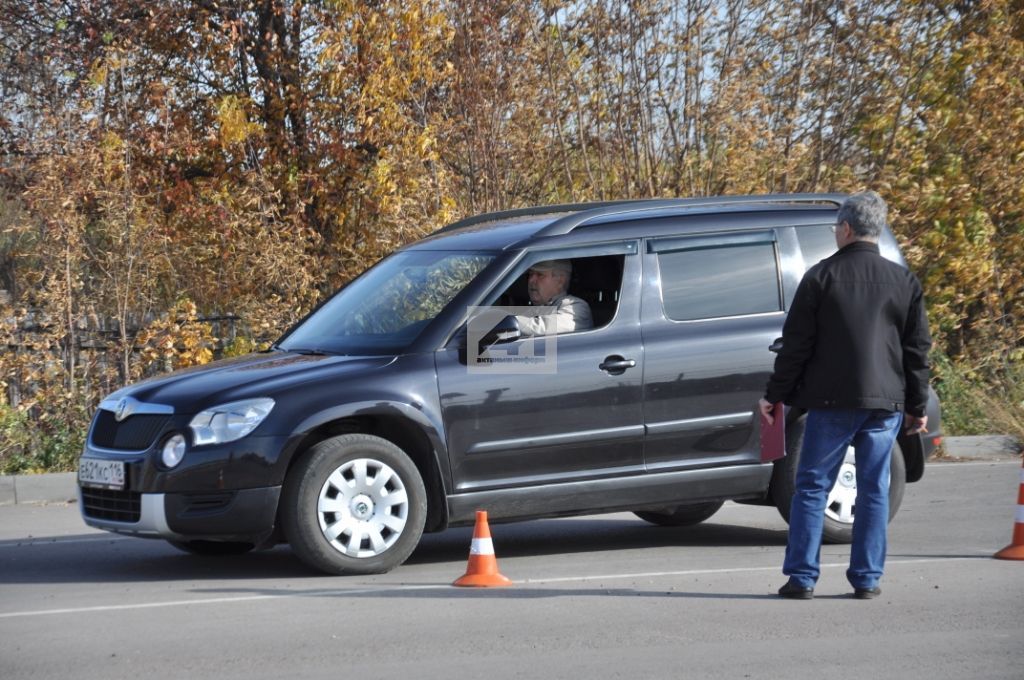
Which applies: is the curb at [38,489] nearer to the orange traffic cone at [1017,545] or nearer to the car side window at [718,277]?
the car side window at [718,277]

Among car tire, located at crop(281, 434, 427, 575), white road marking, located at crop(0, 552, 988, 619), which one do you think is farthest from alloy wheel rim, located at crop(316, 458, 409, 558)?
white road marking, located at crop(0, 552, 988, 619)

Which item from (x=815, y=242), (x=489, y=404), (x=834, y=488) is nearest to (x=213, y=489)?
(x=489, y=404)

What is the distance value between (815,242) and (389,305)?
2471 millimetres

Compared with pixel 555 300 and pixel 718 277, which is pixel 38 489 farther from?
pixel 718 277

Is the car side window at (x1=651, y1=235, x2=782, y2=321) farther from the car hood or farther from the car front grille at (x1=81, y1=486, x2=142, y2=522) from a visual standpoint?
the car front grille at (x1=81, y1=486, x2=142, y2=522)

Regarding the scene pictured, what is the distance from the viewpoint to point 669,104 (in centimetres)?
1542

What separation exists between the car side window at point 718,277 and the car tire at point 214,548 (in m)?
2.76

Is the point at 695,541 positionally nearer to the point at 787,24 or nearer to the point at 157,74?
the point at 787,24

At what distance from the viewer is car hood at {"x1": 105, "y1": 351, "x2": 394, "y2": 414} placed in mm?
7473

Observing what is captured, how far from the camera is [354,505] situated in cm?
750

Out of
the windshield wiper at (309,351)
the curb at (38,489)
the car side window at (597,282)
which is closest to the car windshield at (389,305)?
the windshield wiper at (309,351)

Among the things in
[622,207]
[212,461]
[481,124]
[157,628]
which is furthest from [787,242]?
[481,124]

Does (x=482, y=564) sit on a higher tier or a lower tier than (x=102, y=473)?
lower

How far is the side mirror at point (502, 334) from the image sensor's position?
7.79 meters
